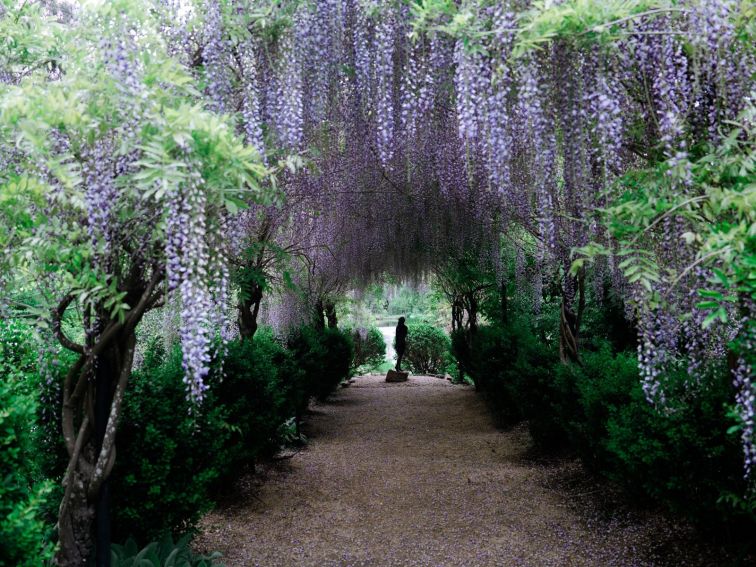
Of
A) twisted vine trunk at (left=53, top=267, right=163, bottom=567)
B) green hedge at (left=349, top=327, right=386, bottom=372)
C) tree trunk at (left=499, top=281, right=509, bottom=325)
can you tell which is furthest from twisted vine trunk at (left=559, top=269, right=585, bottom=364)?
green hedge at (left=349, top=327, right=386, bottom=372)

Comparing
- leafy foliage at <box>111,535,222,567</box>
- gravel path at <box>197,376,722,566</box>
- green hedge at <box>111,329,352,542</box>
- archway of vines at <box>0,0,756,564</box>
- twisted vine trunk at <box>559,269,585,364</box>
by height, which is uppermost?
archway of vines at <box>0,0,756,564</box>

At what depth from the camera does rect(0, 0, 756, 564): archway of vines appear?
2.47 meters

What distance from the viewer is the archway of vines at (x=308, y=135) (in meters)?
2.47

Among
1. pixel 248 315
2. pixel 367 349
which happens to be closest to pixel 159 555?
pixel 248 315

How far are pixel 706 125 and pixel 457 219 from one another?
12.6ft

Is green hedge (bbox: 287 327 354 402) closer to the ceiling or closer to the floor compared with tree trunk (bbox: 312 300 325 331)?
closer to the floor

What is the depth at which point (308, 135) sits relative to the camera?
4.27 metres

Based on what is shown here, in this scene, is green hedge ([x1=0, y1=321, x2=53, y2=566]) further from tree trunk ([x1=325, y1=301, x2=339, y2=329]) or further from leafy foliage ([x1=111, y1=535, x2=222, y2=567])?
tree trunk ([x1=325, y1=301, x2=339, y2=329])

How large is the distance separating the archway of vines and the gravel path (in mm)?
1349

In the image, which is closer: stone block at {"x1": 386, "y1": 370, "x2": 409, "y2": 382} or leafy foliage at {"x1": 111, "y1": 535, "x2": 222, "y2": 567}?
leafy foliage at {"x1": 111, "y1": 535, "x2": 222, "y2": 567}

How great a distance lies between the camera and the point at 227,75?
11.2ft

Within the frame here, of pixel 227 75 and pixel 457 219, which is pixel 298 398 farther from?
pixel 227 75

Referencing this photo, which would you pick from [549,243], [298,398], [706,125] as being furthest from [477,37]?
[298,398]

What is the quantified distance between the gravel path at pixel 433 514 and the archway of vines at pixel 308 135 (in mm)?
1349
